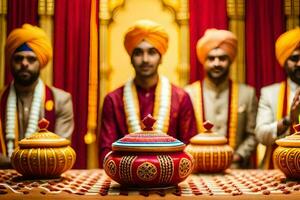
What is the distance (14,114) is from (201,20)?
62.3 inches

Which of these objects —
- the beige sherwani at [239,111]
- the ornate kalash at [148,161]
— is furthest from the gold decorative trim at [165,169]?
the beige sherwani at [239,111]

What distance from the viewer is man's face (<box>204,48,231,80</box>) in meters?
3.37

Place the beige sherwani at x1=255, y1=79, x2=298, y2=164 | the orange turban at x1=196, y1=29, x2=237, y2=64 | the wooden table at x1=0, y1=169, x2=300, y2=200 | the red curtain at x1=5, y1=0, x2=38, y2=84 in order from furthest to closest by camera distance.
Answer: the red curtain at x1=5, y1=0, x2=38, y2=84 < the orange turban at x1=196, y1=29, x2=237, y2=64 < the beige sherwani at x1=255, y1=79, x2=298, y2=164 < the wooden table at x1=0, y1=169, x2=300, y2=200

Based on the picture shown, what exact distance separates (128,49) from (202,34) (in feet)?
2.66

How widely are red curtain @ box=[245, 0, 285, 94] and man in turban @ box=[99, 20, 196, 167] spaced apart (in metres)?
0.82

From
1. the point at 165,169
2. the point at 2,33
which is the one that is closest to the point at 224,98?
the point at 2,33

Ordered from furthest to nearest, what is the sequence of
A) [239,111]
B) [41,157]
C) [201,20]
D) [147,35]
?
[201,20], [239,111], [147,35], [41,157]

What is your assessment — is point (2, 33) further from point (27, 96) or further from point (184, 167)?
point (184, 167)

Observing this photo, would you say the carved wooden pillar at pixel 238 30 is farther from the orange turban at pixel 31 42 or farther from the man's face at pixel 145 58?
the orange turban at pixel 31 42

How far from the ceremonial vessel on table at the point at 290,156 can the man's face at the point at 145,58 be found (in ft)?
4.82

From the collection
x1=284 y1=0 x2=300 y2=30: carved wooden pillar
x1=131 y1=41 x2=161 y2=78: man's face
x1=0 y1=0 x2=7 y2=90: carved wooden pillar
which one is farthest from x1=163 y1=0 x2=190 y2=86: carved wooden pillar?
x1=0 y1=0 x2=7 y2=90: carved wooden pillar

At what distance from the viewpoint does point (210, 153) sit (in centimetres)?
205

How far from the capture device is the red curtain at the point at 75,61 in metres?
3.65

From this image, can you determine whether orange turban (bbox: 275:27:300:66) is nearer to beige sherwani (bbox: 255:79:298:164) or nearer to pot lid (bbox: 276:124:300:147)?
beige sherwani (bbox: 255:79:298:164)
